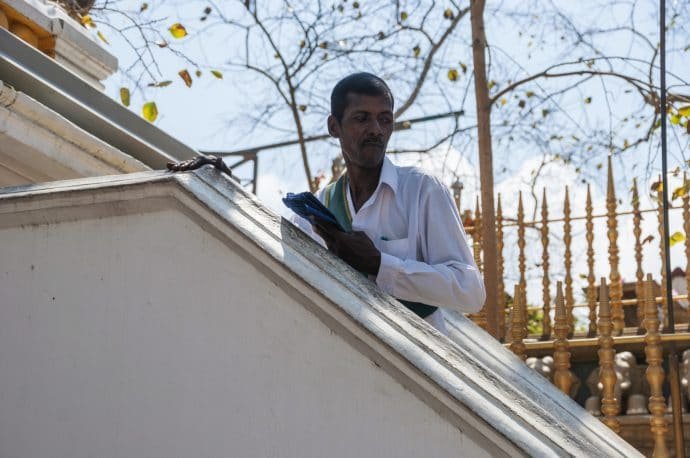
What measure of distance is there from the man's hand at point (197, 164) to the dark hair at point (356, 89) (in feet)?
1.76

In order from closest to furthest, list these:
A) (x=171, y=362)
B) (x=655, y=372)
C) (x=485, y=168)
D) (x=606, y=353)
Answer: (x=171, y=362) < (x=655, y=372) < (x=606, y=353) < (x=485, y=168)

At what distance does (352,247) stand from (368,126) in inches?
19.3

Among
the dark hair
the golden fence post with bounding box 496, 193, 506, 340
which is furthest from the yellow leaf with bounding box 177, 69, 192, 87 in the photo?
the dark hair

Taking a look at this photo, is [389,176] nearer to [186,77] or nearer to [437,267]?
[437,267]

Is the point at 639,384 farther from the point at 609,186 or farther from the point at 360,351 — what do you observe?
the point at 360,351

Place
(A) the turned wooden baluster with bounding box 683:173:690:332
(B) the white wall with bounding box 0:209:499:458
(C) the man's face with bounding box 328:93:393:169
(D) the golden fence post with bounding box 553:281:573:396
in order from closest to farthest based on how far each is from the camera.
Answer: (B) the white wall with bounding box 0:209:499:458 → (C) the man's face with bounding box 328:93:393:169 → (D) the golden fence post with bounding box 553:281:573:396 → (A) the turned wooden baluster with bounding box 683:173:690:332

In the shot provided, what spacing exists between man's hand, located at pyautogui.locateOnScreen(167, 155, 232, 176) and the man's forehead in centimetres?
52

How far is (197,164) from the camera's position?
222 centimetres

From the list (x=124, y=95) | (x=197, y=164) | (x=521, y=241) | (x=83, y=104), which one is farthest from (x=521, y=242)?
(x=197, y=164)

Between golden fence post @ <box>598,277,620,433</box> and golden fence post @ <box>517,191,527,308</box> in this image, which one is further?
golden fence post @ <box>517,191,527,308</box>

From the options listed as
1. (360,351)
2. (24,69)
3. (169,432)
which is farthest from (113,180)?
(24,69)

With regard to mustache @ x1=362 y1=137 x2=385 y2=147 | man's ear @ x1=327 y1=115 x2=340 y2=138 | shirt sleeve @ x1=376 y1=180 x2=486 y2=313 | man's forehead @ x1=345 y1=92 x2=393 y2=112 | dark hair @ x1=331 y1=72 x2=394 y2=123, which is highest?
dark hair @ x1=331 y1=72 x2=394 y2=123

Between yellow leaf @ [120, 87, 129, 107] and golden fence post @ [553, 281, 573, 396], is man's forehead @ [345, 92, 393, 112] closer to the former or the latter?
golden fence post @ [553, 281, 573, 396]

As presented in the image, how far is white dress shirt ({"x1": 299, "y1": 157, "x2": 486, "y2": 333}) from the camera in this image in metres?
2.46
